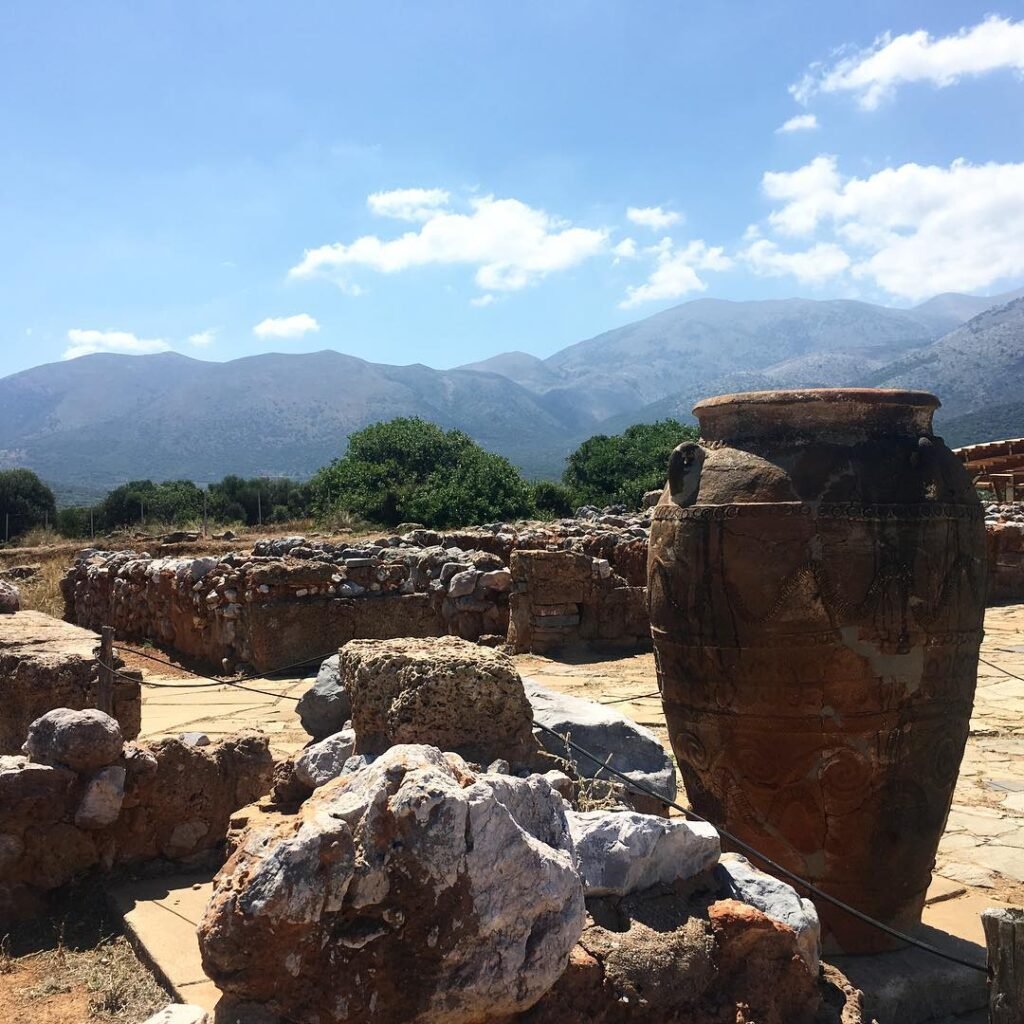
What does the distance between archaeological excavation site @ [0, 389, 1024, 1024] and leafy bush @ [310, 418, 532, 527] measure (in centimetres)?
1570

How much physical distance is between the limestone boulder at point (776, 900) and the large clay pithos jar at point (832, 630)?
2.04ft

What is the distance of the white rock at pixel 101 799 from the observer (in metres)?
3.57

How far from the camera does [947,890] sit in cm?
389

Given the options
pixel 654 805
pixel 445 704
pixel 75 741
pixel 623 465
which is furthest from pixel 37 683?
pixel 623 465

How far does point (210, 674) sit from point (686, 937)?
7613 mm

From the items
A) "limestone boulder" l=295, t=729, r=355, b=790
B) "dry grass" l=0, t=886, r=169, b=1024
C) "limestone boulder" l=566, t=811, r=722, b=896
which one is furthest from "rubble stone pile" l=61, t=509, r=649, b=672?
"limestone boulder" l=566, t=811, r=722, b=896

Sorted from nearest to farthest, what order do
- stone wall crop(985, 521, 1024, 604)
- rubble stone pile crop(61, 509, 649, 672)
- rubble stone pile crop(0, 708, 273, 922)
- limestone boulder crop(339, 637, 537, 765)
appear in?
1. limestone boulder crop(339, 637, 537, 765)
2. rubble stone pile crop(0, 708, 273, 922)
3. rubble stone pile crop(61, 509, 649, 672)
4. stone wall crop(985, 521, 1024, 604)

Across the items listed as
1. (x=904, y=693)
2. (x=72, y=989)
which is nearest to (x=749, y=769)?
(x=904, y=693)

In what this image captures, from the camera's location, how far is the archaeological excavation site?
193 cm

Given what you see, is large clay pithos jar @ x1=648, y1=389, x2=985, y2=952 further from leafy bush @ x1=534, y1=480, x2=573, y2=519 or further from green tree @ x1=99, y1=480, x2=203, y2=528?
green tree @ x1=99, y1=480, x2=203, y2=528

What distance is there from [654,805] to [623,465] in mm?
24592

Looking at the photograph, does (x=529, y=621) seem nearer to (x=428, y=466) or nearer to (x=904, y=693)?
(x=904, y=693)

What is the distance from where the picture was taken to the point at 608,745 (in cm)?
370

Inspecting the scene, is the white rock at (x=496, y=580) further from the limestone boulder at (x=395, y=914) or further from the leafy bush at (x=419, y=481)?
the leafy bush at (x=419, y=481)
